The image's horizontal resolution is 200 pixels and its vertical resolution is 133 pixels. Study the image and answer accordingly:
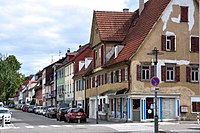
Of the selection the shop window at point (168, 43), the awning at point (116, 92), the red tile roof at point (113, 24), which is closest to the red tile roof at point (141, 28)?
the red tile roof at point (113, 24)

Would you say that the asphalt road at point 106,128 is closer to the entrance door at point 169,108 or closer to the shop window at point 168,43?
Answer: the entrance door at point 169,108

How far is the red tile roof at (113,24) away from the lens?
5044 centimetres

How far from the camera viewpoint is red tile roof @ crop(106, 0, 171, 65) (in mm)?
43597

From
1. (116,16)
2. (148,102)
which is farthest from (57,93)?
(148,102)

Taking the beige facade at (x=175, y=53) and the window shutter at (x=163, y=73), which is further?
the window shutter at (x=163, y=73)

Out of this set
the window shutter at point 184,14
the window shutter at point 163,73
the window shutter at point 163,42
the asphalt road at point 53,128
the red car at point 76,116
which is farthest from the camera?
the red car at point 76,116

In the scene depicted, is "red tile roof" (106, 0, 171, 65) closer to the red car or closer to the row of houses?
the row of houses

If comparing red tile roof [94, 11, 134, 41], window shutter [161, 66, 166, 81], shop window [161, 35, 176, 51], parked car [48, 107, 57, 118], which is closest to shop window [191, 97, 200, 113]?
window shutter [161, 66, 166, 81]

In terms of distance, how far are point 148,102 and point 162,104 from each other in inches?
51.8

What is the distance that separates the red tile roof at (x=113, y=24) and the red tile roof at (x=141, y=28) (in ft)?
4.54

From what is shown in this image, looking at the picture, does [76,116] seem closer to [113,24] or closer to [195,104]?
[195,104]

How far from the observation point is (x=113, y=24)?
51.5m

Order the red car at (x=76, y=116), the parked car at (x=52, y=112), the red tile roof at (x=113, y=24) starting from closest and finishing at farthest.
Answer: the red car at (x=76, y=116), the red tile roof at (x=113, y=24), the parked car at (x=52, y=112)

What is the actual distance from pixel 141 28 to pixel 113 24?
613 cm
